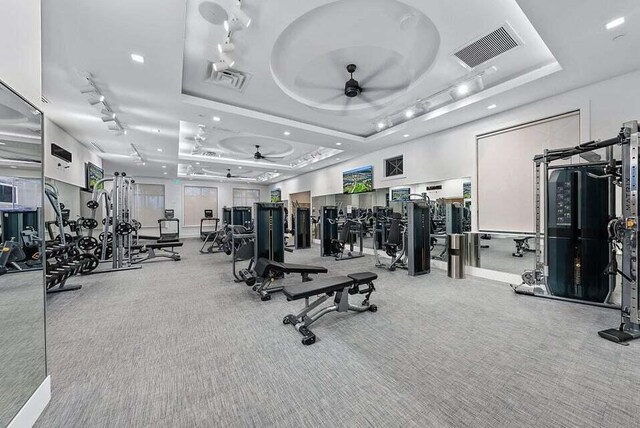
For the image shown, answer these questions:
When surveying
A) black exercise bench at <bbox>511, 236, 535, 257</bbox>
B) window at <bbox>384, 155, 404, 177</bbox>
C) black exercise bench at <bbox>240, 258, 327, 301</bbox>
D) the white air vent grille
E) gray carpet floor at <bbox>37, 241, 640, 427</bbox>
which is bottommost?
gray carpet floor at <bbox>37, 241, 640, 427</bbox>

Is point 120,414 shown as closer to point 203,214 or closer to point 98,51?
point 98,51

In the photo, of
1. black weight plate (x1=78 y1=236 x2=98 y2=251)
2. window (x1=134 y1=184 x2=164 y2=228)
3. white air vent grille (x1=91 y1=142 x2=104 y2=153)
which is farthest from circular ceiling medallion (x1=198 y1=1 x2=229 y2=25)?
window (x1=134 y1=184 x2=164 y2=228)

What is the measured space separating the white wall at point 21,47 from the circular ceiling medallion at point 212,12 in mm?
1478

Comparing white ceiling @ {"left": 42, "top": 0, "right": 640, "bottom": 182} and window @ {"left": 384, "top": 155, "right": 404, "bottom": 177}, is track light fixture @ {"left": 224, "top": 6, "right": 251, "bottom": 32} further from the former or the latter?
window @ {"left": 384, "top": 155, "right": 404, "bottom": 177}

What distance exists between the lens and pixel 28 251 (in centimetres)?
259

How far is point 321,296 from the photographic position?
3.09m

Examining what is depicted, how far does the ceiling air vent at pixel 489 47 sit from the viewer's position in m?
3.24

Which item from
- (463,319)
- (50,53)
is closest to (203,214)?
(50,53)

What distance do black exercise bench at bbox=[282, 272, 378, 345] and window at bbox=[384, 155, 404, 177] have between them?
17.0 feet

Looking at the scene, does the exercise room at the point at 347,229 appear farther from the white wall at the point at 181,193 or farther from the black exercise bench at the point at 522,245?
the white wall at the point at 181,193

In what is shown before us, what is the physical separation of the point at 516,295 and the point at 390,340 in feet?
9.16

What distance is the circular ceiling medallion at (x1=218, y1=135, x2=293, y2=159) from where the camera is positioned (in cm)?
830

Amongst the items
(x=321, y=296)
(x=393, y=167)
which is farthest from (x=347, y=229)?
(x=321, y=296)

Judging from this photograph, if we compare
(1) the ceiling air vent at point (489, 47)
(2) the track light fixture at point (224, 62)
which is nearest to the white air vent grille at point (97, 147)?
(2) the track light fixture at point (224, 62)
